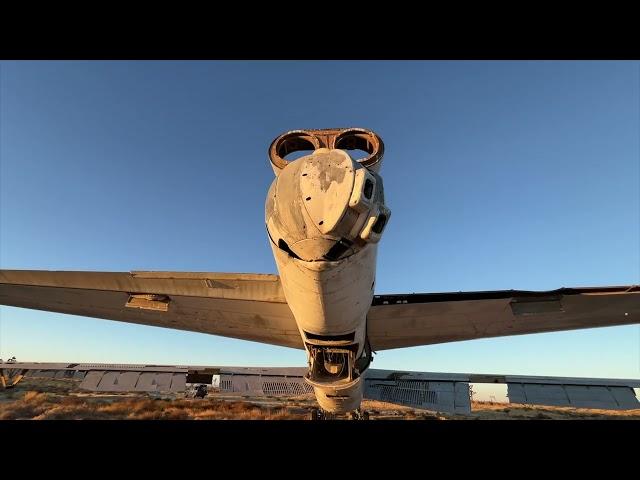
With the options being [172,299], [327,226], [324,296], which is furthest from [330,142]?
[172,299]

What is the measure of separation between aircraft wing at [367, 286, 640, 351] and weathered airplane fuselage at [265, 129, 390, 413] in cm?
168

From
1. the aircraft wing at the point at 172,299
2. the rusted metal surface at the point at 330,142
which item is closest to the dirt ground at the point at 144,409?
the aircraft wing at the point at 172,299

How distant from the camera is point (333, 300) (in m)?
4.62

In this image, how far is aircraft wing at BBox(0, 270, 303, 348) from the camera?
6.15 m

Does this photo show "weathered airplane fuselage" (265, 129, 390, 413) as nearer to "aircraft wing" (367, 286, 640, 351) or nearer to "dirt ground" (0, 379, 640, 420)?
"aircraft wing" (367, 286, 640, 351)

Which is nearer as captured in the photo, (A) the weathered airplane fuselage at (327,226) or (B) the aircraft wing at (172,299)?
(A) the weathered airplane fuselage at (327,226)

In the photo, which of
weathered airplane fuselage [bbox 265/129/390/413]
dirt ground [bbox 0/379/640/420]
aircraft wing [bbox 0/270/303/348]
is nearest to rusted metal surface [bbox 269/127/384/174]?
weathered airplane fuselage [bbox 265/129/390/413]

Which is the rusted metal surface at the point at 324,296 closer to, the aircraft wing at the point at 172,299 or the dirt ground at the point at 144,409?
the aircraft wing at the point at 172,299

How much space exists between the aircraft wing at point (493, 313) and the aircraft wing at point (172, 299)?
6.62 ft

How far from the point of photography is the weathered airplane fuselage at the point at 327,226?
10.6ft

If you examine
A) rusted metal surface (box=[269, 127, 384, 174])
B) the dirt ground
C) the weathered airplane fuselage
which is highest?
rusted metal surface (box=[269, 127, 384, 174])

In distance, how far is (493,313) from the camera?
271 inches

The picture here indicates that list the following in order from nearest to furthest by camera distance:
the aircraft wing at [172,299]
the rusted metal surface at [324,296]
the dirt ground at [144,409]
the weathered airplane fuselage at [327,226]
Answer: the weathered airplane fuselage at [327,226]
the rusted metal surface at [324,296]
the aircraft wing at [172,299]
the dirt ground at [144,409]
